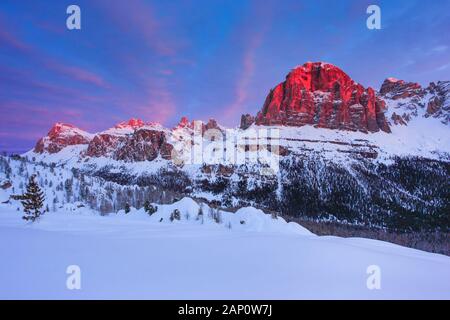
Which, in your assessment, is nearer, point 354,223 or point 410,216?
point 354,223

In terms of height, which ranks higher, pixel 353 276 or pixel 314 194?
pixel 353 276

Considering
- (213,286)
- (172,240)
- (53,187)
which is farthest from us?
(53,187)

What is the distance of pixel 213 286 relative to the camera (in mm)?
5340

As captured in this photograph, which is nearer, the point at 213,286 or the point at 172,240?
the point at 213,286

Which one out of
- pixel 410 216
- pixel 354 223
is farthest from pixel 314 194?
pixel 410 216

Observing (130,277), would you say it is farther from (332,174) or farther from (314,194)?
(332,174)

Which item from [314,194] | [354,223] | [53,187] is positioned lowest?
[354,223]
